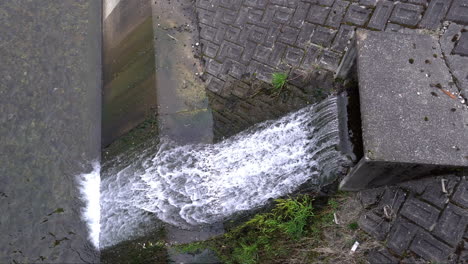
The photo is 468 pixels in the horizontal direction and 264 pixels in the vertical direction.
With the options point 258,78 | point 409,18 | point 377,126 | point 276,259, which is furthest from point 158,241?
point 409,18

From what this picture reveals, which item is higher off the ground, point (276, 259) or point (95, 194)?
point (276, 259)

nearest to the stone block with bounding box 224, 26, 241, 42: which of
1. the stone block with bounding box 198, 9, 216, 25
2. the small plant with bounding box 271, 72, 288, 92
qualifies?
the stone block with bounding box 198, 9, 216, 25

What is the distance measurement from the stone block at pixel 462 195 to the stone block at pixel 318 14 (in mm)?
2046

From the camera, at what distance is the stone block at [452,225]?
296 cm

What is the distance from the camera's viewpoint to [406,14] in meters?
3.58

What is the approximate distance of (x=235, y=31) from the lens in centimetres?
454

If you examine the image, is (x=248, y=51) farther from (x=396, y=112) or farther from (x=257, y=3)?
(x=396, y=112)

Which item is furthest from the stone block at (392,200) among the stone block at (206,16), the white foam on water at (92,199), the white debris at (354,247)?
the white foam on water at (92,199)

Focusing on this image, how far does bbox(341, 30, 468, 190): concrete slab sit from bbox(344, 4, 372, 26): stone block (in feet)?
1.59

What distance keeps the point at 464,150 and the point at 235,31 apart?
2772 millimetres

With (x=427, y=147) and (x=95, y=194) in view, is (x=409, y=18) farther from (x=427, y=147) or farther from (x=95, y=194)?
(x=95, y=194)

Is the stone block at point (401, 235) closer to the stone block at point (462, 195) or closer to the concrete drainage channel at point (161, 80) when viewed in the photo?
the stone block at point (462, 195)

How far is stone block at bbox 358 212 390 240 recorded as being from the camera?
3246mm

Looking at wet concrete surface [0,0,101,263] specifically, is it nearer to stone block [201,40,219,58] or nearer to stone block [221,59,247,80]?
stone block [201,40,219,58]
